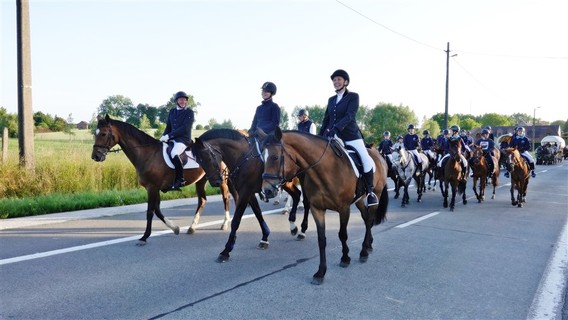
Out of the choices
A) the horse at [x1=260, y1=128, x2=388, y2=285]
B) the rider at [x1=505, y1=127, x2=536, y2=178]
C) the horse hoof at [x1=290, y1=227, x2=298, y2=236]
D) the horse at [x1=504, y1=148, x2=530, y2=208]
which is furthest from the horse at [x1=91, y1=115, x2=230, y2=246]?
the rider at [x1=505, y1=127, x2=536, y2=178]

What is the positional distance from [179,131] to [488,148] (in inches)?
477

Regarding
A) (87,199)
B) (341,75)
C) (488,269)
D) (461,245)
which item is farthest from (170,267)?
(87,199)

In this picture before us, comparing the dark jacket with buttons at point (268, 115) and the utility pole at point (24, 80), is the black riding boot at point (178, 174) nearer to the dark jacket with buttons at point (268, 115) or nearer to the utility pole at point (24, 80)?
the dark jacket with buttons at point (268, 115)

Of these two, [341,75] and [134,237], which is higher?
[341,75]

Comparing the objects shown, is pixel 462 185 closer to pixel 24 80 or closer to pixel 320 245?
pixel 320 245

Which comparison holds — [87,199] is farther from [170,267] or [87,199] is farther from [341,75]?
[341,75]

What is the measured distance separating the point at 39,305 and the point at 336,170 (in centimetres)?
391

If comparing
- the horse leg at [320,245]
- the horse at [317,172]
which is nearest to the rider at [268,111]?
the horse at [317,172]

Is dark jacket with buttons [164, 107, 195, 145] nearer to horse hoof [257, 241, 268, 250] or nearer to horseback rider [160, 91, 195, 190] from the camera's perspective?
horseback rider [160, 91, 195, 190]

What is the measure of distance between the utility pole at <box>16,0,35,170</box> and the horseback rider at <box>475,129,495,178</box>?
15.3 m

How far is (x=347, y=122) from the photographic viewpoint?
592 centimetres

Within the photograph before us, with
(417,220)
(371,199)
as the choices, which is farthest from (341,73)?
(417,220)

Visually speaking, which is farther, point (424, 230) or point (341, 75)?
point (424, 230)

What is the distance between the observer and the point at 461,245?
6910mm
